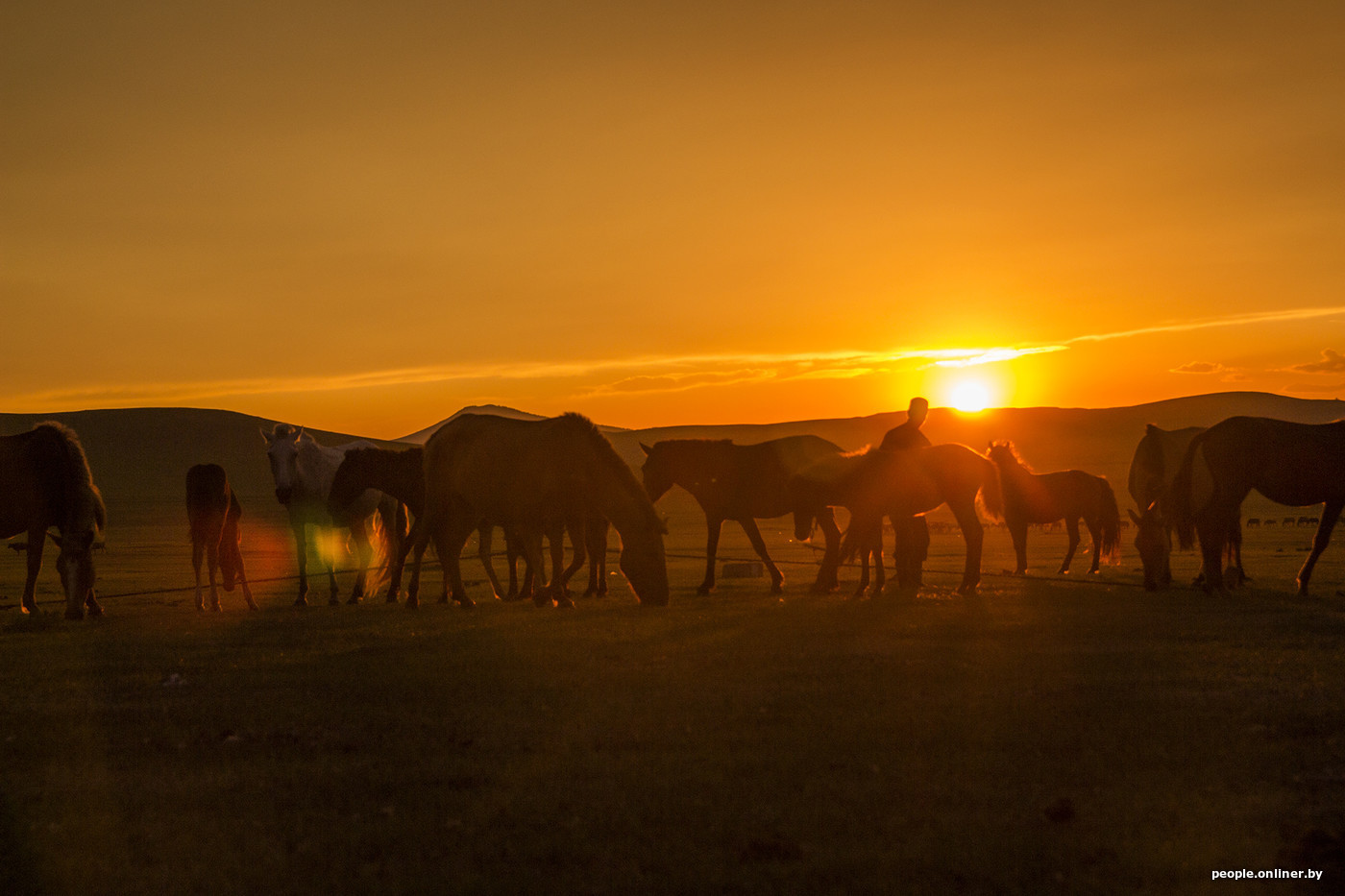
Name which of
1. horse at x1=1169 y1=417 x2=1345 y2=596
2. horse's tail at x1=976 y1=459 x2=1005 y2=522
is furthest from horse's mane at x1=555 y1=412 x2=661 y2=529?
horse at x1=1169 y1=417 x2=1345 y2=596

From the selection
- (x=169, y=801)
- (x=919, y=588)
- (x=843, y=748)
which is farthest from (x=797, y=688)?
(x=919, y=588)

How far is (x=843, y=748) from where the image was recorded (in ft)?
21.3

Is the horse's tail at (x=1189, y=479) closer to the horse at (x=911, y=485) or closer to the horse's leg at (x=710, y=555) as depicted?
the horse at (x=911, y=485)

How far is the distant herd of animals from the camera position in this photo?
1586 centimetres

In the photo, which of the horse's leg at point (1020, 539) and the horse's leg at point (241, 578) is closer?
the horse's leg at point (241, 578)

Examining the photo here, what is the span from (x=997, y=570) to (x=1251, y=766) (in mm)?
18220

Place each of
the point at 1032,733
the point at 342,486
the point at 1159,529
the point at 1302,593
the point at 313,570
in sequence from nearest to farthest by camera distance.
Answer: the point at 1032,733, the point at 1302,593, the point at 1159,529, the point at 342,486, the point at 313,570

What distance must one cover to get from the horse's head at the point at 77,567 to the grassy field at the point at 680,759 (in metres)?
2.91

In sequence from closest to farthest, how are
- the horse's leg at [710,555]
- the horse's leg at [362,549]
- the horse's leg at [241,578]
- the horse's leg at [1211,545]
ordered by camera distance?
the horse's leg at [1211,545]
the horse's leg at [241,578]
the horse's leg at [710,555]
the horse's leg at [362,549]

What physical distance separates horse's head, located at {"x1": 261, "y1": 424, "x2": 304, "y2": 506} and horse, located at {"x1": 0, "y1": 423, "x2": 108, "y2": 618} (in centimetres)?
346

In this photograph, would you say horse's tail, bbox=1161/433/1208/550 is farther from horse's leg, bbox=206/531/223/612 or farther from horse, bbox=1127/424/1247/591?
horse's leg, bbox=206/531/223/612

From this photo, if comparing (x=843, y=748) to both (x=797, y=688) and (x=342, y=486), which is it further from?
(x=342, y=486)

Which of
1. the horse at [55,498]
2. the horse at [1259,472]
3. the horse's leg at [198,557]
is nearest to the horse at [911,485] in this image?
the horse at [1259,472]

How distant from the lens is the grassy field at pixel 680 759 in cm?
462
